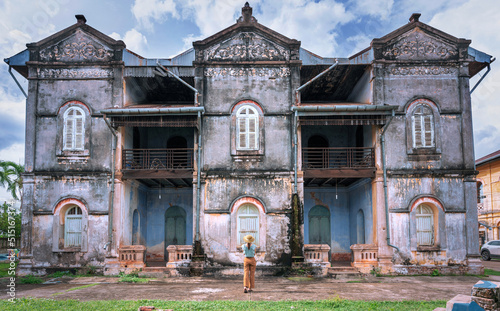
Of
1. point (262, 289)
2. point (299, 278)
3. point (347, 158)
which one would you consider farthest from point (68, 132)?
point (347, 158)

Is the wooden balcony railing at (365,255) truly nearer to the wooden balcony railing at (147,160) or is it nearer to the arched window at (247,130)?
the arched window at (247,130)

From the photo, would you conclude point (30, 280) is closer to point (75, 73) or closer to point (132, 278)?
point (132, 278)

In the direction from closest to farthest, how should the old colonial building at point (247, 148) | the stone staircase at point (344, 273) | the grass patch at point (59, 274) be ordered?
the stone staircase at point (344, 273) → the grass patch at point (59, 274) → the old colonial building at point (247, 148)

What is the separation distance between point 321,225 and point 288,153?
5.24 meters

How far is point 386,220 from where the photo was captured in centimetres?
1536

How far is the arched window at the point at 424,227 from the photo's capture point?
15656 mm

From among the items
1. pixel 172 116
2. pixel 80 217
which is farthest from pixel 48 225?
pixel 172 116

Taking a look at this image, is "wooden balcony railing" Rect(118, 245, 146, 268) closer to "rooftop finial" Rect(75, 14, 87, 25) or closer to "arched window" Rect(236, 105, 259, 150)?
"arched window" Rect(236, 105, 259, 150)

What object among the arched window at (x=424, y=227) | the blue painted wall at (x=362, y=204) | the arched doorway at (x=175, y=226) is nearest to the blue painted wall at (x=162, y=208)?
the arched doorway at (x=175, y=226)

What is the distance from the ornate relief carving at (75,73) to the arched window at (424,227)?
43.3 feet

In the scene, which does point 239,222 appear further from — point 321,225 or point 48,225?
point 48,225

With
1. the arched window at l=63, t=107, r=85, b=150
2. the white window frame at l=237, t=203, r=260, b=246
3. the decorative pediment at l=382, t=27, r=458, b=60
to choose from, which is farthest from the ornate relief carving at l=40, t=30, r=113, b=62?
the decorative pediment at l=382, t=27, r=458, b=60

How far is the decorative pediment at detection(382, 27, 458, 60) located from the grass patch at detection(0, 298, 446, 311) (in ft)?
33.2

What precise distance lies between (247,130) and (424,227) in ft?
25.3
